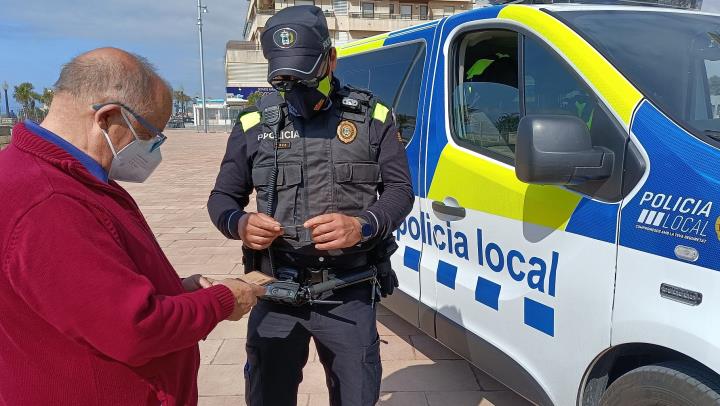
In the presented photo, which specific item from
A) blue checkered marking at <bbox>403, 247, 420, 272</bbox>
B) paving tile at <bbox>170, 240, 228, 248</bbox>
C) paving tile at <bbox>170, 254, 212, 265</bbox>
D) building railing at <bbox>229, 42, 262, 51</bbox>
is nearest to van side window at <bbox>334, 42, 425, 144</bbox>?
blue checkered marking at <bbox>403, 247, 420, 272</bbox>

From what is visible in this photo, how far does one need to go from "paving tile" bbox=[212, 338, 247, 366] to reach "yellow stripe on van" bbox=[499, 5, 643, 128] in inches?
99.3

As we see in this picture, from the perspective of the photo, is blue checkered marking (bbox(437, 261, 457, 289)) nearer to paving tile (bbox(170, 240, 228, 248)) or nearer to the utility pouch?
the utility pouch

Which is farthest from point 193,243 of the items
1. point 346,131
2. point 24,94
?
point 24,94

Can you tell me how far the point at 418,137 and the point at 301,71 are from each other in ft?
4.31

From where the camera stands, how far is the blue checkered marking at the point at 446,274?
2.59m

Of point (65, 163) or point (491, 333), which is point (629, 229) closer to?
point (491, 333)

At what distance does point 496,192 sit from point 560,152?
1.92ft

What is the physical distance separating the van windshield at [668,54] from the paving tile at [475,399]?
1.73m

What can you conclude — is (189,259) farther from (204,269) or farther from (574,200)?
(574,200)

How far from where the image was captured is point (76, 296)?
1054mm

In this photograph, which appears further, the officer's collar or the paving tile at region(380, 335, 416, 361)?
the paving tile at region(380, 335, 416, 361)

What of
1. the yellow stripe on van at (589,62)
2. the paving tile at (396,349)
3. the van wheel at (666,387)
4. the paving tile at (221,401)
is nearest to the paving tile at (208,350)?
the paving tile at (221,401)

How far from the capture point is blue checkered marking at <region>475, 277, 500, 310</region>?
2.29 meters

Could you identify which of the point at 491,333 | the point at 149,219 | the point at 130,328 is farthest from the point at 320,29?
the point at 149,219
